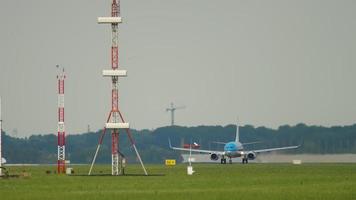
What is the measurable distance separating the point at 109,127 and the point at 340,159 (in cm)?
5828

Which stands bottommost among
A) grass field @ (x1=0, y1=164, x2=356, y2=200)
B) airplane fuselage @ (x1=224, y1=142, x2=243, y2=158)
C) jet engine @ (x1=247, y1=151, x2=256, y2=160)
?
grass field @ (x1=0, y1=164, x2=356, y2=200)

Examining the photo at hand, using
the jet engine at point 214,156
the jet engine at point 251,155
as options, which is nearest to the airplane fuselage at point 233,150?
the jet engine at point 251,155

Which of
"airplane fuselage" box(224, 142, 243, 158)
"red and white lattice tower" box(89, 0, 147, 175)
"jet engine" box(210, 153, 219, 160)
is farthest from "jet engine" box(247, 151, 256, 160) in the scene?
"red and white lattice tower" box(89, 0, 147, 175)

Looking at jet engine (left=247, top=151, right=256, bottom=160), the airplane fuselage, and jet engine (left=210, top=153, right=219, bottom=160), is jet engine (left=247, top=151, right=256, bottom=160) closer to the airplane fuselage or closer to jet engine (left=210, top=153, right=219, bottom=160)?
the airplane fuselage

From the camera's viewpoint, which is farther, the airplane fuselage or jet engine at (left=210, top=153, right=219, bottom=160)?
jet engine at (left=210, top=153, right=219, bottom=160)

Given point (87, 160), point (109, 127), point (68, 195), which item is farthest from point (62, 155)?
point (87, 160)

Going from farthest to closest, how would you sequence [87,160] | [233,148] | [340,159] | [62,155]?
[87,160] < [233,148] < [340,159] < [62,155]

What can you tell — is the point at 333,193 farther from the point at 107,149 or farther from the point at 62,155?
the point at 107,149

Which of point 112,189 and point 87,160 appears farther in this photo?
point 87,160

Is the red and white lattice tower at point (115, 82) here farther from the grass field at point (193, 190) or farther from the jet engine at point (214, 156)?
the jet engine at point (214, 156)

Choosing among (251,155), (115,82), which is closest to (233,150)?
(251,155)

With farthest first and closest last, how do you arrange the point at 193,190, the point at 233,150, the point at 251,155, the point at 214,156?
the point at 214,156
the point at 233,150
the point at 251,155
the point at 193,190

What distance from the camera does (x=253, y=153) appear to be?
15388cm

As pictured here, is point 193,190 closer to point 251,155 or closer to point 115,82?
point 115,82
